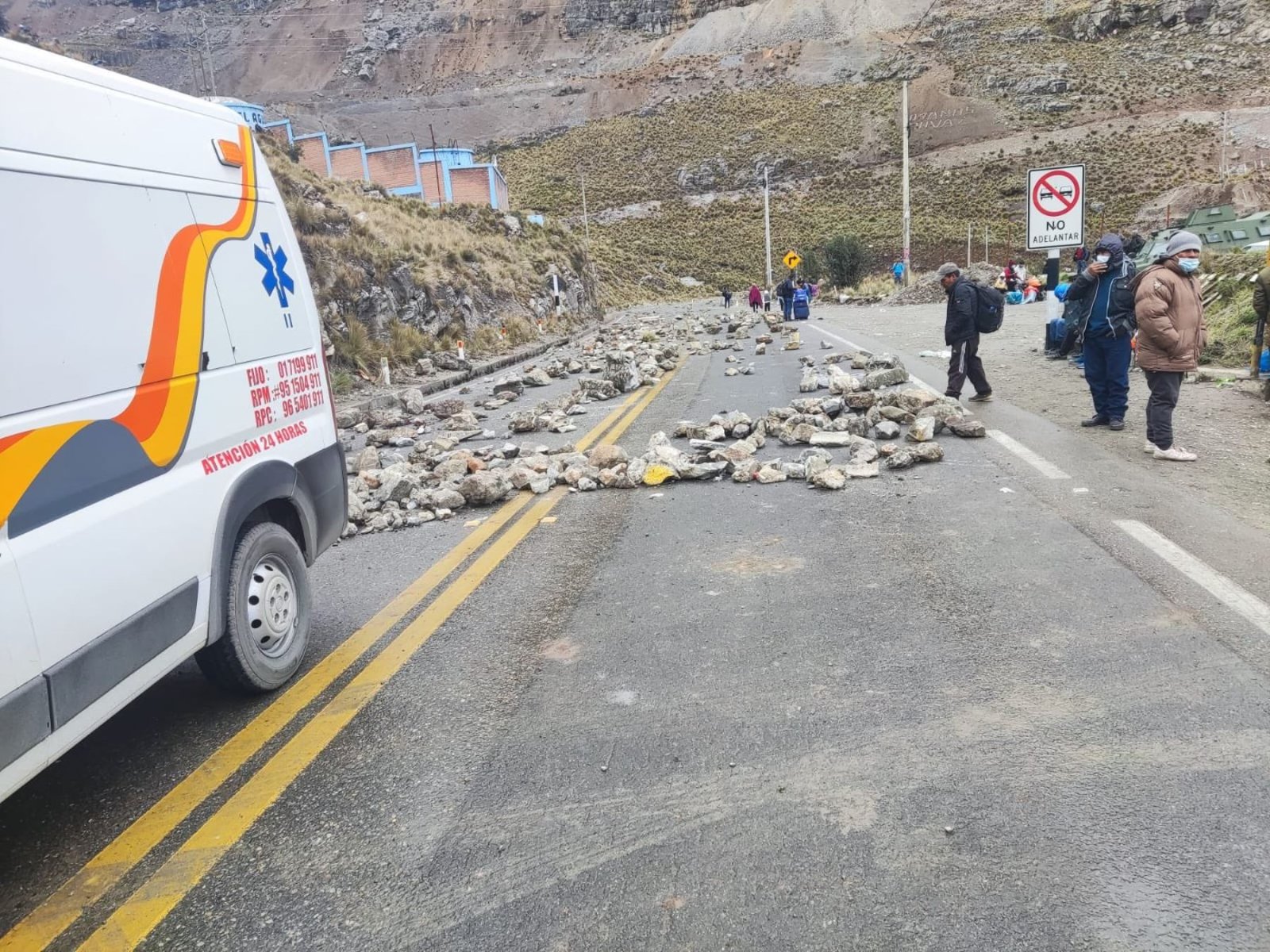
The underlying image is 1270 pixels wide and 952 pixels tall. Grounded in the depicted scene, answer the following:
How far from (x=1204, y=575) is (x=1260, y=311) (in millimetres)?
7242

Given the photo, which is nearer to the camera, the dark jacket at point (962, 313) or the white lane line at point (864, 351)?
the dark jacket at point (962, 313)

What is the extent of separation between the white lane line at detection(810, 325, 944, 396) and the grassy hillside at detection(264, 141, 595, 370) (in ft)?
29.8

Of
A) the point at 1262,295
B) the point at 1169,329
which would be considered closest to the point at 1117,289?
the point at 1169,329

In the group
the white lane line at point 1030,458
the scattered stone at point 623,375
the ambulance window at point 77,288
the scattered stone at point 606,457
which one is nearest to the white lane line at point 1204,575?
the white lane line at point 1030,458

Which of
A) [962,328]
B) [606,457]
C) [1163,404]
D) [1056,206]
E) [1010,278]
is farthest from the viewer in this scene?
[1010,278]

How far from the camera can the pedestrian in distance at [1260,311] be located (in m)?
9.96

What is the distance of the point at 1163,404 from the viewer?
761cm

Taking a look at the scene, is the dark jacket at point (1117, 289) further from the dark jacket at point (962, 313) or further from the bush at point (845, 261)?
the bush at point (845, 261)

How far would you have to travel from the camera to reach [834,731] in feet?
10.8

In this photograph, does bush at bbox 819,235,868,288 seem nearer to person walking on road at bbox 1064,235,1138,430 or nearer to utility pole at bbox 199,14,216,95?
utility pole at bbox 199,14,216,95

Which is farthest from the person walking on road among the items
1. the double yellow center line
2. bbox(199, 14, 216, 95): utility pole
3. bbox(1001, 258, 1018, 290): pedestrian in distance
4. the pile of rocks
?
bbox(199, 14, 216, 95): utility pole

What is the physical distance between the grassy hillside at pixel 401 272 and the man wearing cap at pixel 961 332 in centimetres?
1104

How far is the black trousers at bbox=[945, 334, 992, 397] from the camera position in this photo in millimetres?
10758

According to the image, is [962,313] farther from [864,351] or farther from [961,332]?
[864,351]
